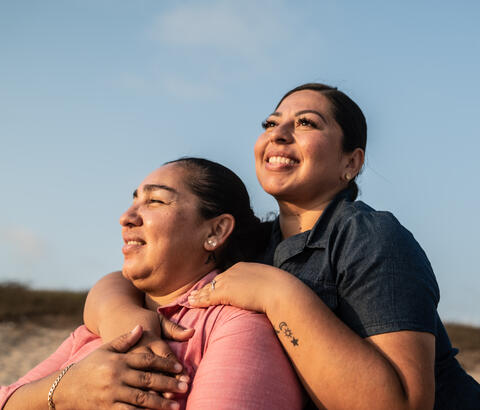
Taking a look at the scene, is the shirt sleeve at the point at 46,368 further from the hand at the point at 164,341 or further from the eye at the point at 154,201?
the eye at the point at 154,201

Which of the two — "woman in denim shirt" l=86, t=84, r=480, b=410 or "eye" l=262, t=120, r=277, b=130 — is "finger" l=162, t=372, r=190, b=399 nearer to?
"woman in denim shirt" l=86, t=84, r=480, b=410

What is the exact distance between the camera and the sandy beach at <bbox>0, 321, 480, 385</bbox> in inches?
447

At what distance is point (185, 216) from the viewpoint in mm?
2793

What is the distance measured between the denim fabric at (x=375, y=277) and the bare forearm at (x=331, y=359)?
0.17 meters

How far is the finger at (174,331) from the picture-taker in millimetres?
2281

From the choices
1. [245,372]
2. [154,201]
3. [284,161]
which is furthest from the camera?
[284,161]

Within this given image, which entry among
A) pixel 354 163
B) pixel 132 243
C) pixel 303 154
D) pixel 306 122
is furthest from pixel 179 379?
pixel 354 163

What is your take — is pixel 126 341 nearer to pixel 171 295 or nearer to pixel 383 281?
pixel 171 295

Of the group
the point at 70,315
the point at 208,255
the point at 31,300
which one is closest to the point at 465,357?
the point at 70,315

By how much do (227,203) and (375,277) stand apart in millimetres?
1087

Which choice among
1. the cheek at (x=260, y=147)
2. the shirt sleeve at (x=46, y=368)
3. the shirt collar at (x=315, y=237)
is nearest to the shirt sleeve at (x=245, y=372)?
the shirt collar at (x=315, y=237)

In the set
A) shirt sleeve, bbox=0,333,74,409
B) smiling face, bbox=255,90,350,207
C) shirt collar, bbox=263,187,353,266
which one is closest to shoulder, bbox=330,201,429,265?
shirt collar, bbox=263,187,353,266

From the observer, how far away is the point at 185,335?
89.7 inches

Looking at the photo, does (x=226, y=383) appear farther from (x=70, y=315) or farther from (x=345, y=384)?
(x=70, y=315)
